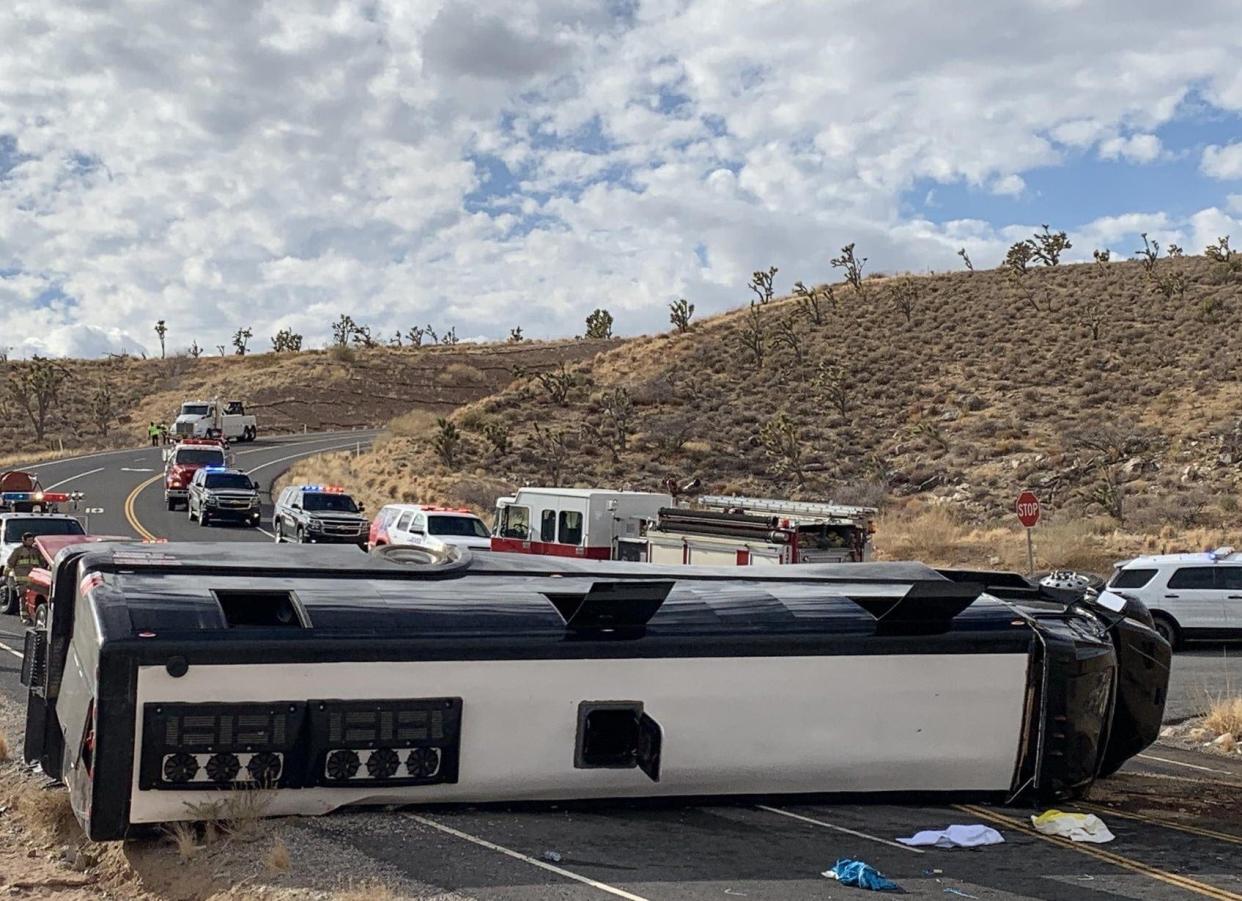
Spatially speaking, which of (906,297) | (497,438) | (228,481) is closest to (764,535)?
(228,481)

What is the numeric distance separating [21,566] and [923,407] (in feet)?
133

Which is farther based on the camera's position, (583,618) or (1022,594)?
(1022,594)

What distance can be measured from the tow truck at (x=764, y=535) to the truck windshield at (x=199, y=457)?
93.5 ft

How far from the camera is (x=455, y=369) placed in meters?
101

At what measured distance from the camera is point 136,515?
137 feet

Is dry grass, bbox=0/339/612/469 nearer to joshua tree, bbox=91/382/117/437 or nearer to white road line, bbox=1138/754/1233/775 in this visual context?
joshua tree, bbox=91/382/117/437

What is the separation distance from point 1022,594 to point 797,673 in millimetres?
3001

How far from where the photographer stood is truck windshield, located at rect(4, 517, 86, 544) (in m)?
24.8

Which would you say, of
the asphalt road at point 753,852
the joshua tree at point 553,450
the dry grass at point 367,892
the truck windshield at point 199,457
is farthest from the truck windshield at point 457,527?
the dry grass at point 367,892

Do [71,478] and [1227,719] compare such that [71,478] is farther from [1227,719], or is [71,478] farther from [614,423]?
[1227,719]

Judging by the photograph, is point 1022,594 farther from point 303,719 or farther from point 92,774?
point 92,774

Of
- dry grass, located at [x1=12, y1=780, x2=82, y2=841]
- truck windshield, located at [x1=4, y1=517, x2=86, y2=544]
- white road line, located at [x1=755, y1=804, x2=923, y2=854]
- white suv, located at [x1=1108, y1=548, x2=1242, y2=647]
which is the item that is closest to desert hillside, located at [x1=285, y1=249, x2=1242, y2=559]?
white suv, located at [x1=1108, y1=548, x2=1242, y2=647]

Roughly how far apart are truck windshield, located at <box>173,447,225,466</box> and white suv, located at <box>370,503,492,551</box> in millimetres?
18592

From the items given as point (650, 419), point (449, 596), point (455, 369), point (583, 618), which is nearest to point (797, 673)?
point (583, 618)
